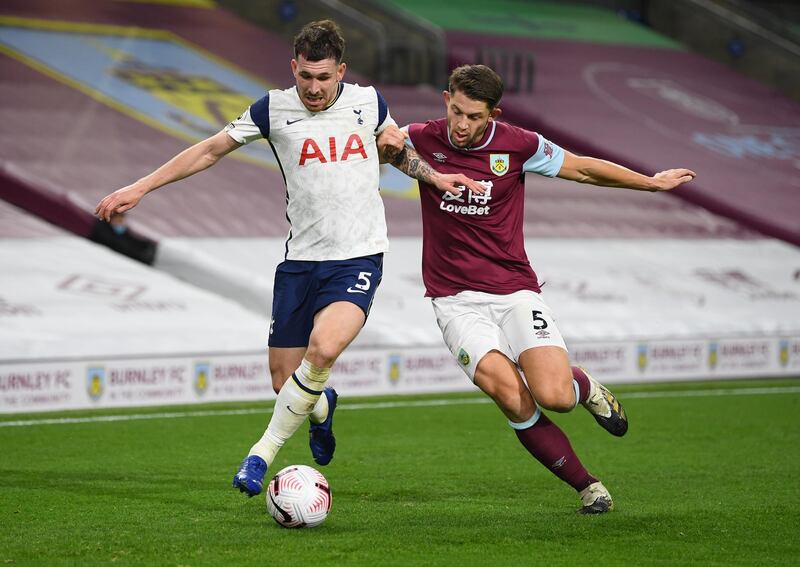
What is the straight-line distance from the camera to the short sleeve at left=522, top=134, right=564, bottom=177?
6477 millimetres

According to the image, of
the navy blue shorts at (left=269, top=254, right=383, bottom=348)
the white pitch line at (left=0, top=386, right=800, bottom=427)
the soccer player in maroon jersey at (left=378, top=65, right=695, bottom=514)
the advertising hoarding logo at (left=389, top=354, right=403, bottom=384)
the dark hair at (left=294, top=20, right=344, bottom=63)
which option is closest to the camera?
the dark hair at (left=294, top=20, right=344, bottom=63)

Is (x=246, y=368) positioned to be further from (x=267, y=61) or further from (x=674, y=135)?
(x=674, y=135)

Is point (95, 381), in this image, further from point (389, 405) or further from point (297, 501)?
point (297, 501)

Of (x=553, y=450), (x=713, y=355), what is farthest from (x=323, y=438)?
(x=713, y=355)

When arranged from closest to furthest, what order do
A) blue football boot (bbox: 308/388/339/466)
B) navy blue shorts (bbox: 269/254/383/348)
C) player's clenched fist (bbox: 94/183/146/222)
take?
player's clenched fist (bbox: 94/183/146/222) < navy blue shorts (bbox: 269/254/383/348) < blue football boot (bbox: 308/388/339/466)

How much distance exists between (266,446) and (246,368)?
17.7ft

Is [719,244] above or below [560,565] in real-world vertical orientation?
below

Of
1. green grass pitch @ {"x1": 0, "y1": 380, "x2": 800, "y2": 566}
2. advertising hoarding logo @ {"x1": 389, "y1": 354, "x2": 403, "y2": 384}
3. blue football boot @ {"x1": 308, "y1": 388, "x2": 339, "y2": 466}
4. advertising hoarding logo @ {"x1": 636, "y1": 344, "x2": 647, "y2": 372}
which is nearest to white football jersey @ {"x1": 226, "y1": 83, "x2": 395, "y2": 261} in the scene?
blue football boot @ {"x1": 308, "y1": 388, "x2": 339, "y2": 466}

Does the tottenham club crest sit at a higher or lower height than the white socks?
higher

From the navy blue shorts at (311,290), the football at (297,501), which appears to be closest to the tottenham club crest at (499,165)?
the navy blue shorts at (311,290)

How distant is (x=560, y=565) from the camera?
5102 mm

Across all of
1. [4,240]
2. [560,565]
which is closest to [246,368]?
[4,240]

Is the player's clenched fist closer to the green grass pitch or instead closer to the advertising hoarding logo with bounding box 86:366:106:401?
the green grass pitch

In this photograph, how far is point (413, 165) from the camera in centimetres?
638
